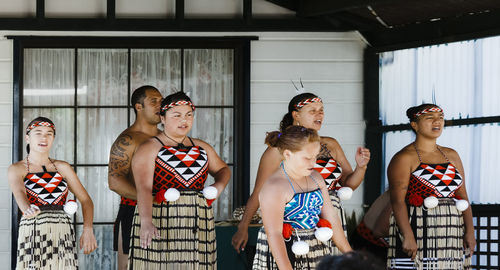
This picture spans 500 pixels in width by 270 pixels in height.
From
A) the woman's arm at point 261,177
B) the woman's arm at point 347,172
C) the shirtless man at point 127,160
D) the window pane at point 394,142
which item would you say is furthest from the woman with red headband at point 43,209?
the window pane at point 394,142

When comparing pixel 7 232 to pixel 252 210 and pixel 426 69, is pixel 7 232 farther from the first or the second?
pixel 426 69

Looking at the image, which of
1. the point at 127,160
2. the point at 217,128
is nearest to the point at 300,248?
the point at 127,160

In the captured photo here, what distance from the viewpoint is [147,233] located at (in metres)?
4.36

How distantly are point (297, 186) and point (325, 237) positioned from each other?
28cm

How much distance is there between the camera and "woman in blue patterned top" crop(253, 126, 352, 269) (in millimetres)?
3703

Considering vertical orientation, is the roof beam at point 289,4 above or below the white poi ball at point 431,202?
above

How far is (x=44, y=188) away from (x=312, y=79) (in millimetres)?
2565

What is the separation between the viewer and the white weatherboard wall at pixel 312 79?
6.52 meters

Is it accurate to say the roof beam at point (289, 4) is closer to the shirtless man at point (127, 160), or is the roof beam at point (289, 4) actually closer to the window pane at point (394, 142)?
the window pane at point (394, 142)

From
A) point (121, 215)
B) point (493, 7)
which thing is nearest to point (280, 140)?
point (121, 215)

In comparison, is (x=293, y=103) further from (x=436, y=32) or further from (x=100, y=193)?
(x=100, y=193)

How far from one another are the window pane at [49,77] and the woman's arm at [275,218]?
322 centimetres

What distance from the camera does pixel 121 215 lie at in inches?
202

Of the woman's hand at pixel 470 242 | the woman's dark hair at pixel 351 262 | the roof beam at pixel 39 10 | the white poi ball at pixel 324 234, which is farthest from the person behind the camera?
the roof beam at pixel 39 10
